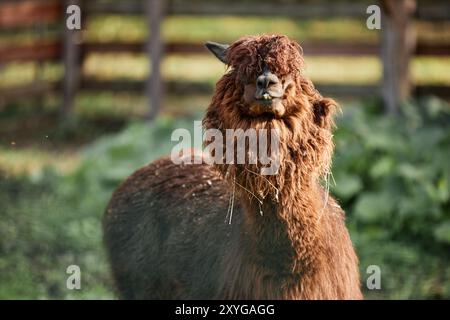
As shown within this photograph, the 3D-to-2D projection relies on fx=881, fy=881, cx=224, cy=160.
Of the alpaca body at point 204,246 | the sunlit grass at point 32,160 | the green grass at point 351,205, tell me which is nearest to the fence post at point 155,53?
the sunlit grass at point 32,160

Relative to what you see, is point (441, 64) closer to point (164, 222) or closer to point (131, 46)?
point (131, 46)

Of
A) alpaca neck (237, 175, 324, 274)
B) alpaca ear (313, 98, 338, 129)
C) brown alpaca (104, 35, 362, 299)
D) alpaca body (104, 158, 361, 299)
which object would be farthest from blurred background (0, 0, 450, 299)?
alpaca body (104, 158, 361, 299)

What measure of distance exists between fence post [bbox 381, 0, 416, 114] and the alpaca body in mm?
5279

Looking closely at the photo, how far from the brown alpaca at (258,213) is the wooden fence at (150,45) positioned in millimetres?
6606

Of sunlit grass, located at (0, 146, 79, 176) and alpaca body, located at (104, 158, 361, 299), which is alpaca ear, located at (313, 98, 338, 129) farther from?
sunlit grass, located at (0, 146, 79, 176)

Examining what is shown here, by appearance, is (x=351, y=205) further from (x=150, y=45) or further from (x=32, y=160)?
(x=150, y=45)

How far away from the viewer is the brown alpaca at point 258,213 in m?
4.44

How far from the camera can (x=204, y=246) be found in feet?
17.9

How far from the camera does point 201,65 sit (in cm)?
1691

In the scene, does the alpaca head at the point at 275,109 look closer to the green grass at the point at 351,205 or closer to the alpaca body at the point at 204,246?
the alpaca body at the point at 204,246

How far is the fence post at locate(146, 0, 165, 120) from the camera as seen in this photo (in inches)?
522

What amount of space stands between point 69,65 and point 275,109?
32.7 ft

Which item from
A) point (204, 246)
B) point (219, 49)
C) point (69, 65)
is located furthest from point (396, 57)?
point (219, 49)

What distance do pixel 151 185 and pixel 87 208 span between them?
3764mm
